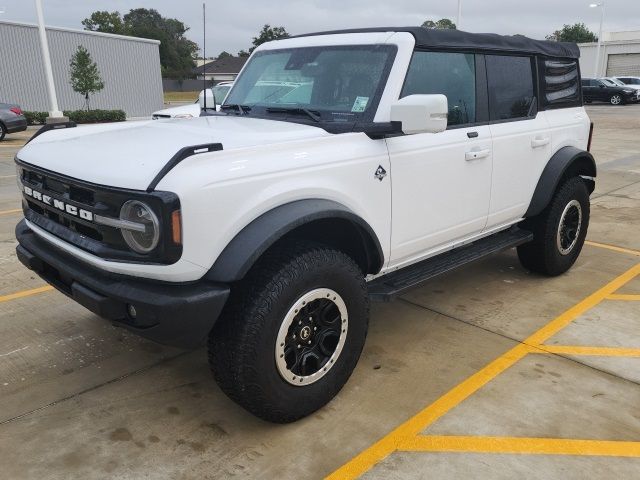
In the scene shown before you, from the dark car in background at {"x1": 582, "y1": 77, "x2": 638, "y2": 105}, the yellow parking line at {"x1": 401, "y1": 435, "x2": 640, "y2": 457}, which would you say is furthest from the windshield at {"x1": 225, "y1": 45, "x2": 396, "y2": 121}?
the dark car in background at {"x1": 582, "y1": 77, "x2": 638, "y2": 105}

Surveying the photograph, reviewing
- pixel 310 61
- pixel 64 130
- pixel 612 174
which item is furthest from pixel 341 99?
pixel 612 174

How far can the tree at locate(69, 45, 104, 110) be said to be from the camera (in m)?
24.2

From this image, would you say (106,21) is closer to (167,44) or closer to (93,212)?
(167,44)

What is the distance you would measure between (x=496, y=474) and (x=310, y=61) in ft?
8.61

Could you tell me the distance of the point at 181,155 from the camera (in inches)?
90.8

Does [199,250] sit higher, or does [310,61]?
[310,61]

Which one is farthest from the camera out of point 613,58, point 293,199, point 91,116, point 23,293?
point 613,58

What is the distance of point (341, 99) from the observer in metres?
3.31

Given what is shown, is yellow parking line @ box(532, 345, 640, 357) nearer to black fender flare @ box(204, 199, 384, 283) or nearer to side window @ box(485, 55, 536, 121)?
side window @ box(485, 55, 536, 121)

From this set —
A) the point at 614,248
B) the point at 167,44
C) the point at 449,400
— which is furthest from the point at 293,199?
the point at 167,44

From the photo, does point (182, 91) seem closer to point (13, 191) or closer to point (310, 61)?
point (13, 191)

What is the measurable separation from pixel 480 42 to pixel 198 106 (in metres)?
6.43

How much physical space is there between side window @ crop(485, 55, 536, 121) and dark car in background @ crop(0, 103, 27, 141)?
53.0 ft

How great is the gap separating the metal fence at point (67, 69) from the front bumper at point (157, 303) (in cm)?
2530
